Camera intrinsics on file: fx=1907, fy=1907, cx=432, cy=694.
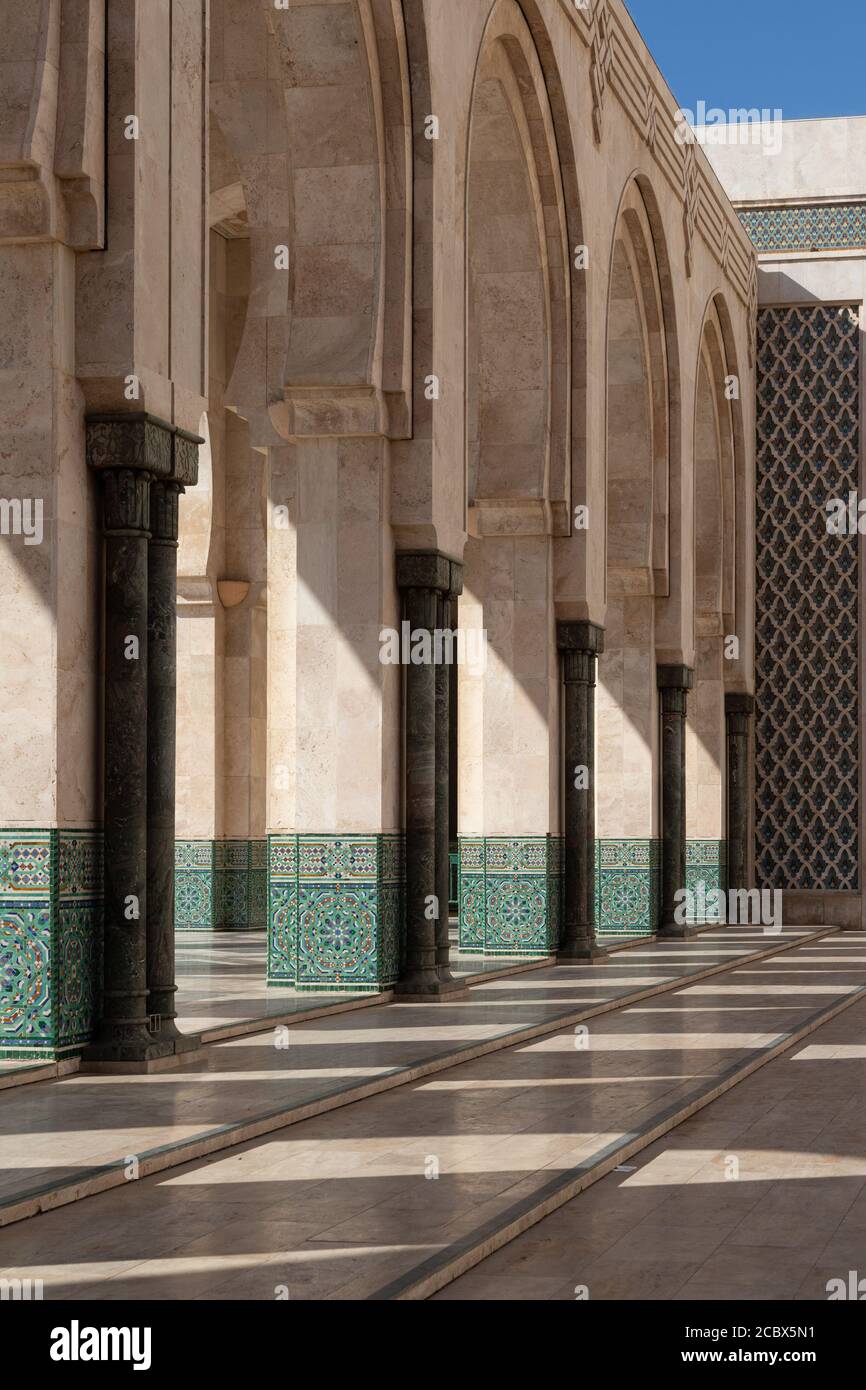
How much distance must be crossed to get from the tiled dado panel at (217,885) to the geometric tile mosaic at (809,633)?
4965 mm

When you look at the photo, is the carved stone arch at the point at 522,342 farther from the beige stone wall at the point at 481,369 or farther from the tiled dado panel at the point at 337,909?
the tiled dado panel at the point at 337,909

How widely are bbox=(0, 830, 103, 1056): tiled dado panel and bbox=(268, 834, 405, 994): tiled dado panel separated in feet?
8.24

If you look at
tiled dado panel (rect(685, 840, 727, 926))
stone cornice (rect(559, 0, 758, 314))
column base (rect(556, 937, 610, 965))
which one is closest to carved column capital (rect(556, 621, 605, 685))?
column base (rect(556, 937, 610, 965))

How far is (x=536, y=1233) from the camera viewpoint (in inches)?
161

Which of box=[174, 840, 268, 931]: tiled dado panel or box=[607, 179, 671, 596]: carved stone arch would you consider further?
box=[174, 840, 268, 931]: tiled dado panel

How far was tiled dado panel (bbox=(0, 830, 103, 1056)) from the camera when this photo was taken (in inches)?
231

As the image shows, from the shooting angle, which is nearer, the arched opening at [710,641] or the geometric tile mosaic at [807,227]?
the arched opening at [710,641]

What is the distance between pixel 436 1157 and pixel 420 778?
394cm

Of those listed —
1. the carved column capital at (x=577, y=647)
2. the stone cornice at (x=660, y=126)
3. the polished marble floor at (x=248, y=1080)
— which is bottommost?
the polished marble floor at (x=248, y=1080)

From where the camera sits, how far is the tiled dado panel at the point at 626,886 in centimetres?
1385

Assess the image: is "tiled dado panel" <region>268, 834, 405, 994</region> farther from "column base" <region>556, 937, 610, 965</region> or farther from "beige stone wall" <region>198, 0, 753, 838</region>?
"column base" <region>556, 937, 610, 965</region>

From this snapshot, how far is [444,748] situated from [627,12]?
6.12 meters

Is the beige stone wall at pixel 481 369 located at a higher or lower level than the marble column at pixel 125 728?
higher

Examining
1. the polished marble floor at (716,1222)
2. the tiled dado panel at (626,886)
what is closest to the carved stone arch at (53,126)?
the polished marble floor at (716,1222)
